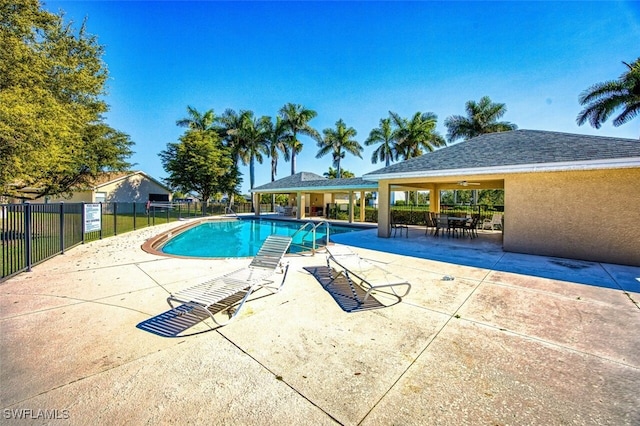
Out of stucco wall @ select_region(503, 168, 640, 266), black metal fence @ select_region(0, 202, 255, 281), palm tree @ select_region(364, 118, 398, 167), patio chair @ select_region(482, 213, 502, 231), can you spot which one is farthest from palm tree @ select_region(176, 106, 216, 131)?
stucco wall @ select_region(503, 168, 640, 266)

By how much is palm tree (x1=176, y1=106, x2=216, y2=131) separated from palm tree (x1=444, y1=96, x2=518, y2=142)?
99.8 ft

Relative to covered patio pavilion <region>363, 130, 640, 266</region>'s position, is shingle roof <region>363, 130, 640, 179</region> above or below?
above

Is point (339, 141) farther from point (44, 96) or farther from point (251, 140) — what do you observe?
point (44, 96)

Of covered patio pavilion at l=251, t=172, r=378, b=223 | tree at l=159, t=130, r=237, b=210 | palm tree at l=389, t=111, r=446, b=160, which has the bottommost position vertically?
covered patio pavilion at l=251, t=172, r=378, b=223

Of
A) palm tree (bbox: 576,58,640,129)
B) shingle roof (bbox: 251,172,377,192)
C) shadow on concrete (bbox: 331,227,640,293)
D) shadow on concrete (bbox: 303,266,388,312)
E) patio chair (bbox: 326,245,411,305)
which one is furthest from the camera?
shingle roof (bbox: 251,172,377,192)

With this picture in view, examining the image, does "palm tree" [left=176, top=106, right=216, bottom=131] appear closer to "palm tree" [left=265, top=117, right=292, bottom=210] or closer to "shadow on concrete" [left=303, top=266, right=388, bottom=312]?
"palm tree" [left=265, top=117, right=292, bottom=210]

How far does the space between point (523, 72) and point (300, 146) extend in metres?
25.4

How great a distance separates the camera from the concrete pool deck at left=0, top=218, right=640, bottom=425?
2.24 meters

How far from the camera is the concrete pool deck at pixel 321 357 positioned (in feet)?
7.35

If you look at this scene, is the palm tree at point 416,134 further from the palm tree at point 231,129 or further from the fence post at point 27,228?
the fence post at point 27,228

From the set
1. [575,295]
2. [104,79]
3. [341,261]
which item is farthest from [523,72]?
[104,79]

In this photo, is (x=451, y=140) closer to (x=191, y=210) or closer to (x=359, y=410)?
(x=191, y=210)

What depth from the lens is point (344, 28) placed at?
1314cm

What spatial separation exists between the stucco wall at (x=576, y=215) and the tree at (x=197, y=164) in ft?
96.2
